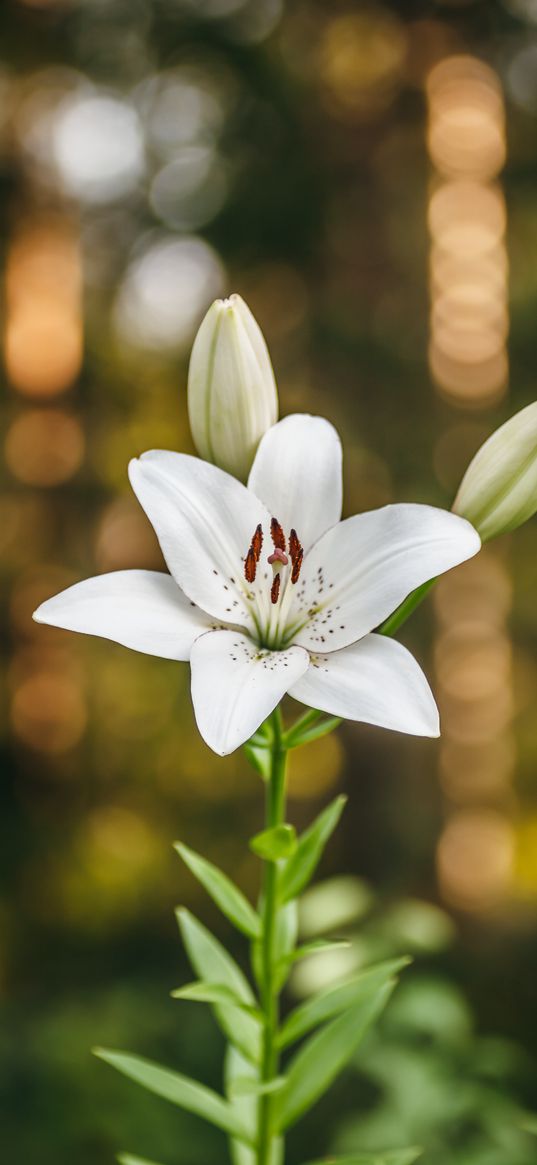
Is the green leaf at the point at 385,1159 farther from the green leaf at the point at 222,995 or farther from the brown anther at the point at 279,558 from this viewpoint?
the brown anther at the point at 279,558

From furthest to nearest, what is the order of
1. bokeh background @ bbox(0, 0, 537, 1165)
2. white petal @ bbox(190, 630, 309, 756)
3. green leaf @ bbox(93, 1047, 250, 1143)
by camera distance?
bokeh background @ bbox(0, 0, 537, 1165) → green leaf @ bbox(93, 1047, 250, 1143) → white petal @ bbox(190, 630, 309, 756)

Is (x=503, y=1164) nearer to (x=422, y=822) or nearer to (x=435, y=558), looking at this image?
(x=435, y=558)

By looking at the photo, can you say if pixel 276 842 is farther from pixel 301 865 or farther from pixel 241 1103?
pixel 241 1103

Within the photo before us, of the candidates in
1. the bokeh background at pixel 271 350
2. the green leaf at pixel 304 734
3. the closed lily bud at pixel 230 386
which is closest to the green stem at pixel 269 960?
the green leaf at pixel 304 734

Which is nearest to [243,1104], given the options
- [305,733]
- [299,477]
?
[305,733]

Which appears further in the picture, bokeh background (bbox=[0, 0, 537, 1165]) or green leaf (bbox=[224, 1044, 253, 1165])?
bokeh background (bbox=[0, 0, 537, 1165])

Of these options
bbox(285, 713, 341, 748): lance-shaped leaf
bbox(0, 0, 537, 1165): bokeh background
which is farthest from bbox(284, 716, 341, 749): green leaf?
bbox(0, 0, 537, 1165): bokeh background

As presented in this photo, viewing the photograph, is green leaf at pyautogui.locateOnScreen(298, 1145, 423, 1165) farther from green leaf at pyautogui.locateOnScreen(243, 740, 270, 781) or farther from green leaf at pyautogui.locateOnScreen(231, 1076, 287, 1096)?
green leaf at pyautogui.locateOnScreen(243, 740, 270, 781)
